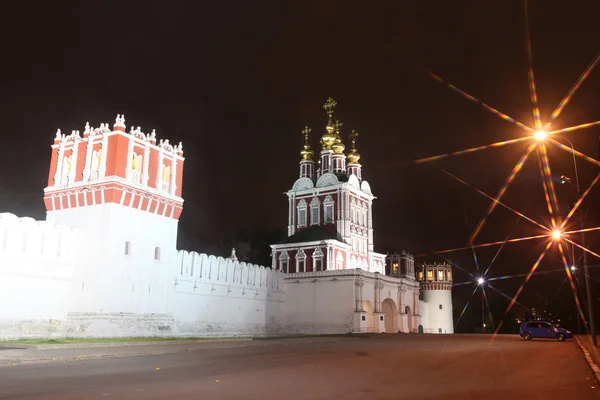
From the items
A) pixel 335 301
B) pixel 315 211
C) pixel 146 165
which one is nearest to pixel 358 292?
pixel 335 301

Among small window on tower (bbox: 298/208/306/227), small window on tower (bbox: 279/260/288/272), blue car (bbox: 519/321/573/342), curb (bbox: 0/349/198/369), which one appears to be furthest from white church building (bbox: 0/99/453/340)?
blue car (bbox: 519/321/573/342)

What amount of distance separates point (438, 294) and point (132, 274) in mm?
51396

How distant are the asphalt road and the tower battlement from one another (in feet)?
45.9

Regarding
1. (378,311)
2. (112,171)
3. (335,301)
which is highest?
(112,171)

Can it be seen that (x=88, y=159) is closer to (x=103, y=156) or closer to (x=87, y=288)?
(x=103, y=156)

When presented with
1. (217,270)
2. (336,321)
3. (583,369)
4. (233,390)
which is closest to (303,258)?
(336,321)

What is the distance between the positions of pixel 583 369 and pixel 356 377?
21.8 feet

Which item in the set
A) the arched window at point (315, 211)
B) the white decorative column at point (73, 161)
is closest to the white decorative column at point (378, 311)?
the arched window at point (315, 211)

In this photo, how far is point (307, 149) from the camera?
205 feet

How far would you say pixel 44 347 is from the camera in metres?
19.3

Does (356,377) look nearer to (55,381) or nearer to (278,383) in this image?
(278,383)

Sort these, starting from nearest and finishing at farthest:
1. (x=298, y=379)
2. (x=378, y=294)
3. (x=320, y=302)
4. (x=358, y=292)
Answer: (x=298, y=379) < (x=358, y=292) < (x=320, y=302) < (x=378, y=294)

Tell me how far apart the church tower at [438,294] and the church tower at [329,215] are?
14351 millimetres

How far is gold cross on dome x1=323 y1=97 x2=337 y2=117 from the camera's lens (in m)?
64.1
